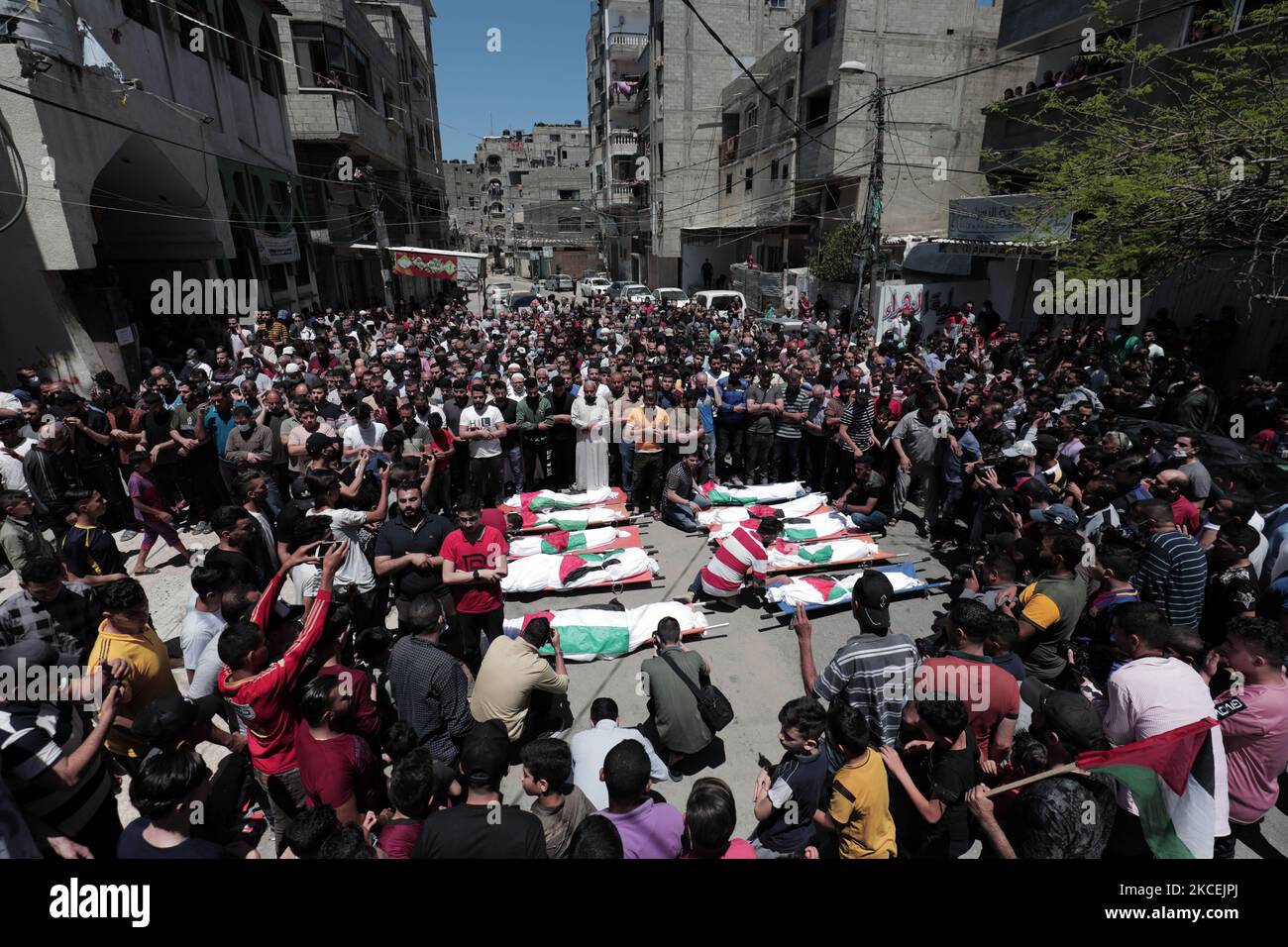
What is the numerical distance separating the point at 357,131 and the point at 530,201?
141 ft

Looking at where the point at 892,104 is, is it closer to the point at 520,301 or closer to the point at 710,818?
the point at 520,301

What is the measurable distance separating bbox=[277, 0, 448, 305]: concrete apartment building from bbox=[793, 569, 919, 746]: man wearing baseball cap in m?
27.3

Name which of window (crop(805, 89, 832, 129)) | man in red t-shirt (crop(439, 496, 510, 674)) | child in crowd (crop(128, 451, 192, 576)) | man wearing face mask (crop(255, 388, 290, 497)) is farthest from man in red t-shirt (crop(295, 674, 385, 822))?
window (crop(805, 89, 832, 129))

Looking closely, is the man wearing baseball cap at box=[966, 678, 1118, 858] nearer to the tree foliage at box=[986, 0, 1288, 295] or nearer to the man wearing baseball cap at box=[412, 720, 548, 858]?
the man wearing baseball cap at box=[412, 720, 548, 858]

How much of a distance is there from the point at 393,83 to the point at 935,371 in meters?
36.4

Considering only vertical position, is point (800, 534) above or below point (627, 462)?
below

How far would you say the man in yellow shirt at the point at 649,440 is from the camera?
27.1ft

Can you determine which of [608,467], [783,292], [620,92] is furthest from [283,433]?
[620,92]

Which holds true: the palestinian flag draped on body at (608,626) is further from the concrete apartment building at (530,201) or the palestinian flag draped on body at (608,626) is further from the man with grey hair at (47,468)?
the concrete apartment building at (530,201)

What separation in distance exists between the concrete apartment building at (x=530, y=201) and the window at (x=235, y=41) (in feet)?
125

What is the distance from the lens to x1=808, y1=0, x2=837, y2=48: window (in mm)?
24672

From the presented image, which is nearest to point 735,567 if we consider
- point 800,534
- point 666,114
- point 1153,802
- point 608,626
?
point 608,626

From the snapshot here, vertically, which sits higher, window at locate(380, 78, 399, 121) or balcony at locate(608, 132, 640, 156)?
balcony at locate(608, 132, 640, 156)

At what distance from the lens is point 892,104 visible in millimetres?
24531
